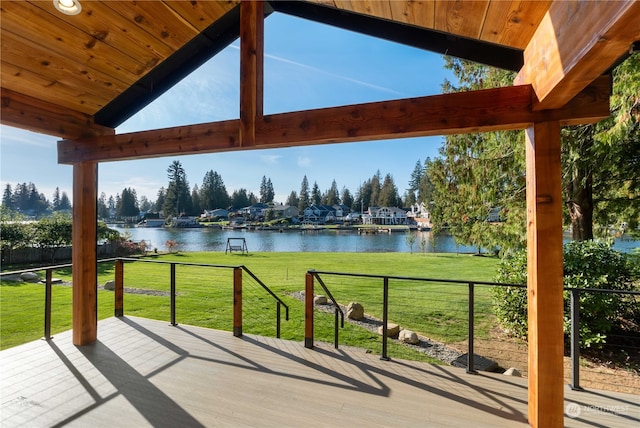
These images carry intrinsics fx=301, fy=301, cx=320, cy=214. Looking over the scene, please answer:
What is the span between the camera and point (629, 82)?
8.47 ft

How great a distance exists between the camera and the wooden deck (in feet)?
6.45

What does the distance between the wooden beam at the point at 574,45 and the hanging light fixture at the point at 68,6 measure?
2.67 metres

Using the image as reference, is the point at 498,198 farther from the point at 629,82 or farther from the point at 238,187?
the point at 238,187

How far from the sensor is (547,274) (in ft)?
5.63

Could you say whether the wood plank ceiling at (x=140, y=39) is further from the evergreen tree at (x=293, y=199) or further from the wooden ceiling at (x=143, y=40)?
the evergreen tree at (x=293, y=199)

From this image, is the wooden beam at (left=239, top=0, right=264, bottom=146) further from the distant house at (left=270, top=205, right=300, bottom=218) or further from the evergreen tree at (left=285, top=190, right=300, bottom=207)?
the evergreen tree at (left=285, top=190, right=300, bottom=207)

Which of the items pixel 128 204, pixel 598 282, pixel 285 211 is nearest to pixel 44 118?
pixel 598 282

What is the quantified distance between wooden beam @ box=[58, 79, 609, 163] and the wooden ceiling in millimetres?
427

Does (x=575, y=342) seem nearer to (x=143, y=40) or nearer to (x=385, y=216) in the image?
(x=143, y=40)

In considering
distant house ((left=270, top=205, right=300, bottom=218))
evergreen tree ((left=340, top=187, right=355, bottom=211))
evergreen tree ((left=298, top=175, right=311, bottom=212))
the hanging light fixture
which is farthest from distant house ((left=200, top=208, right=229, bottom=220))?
the hanging light fixture

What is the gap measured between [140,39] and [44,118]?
1190mm

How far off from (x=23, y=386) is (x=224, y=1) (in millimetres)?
3423

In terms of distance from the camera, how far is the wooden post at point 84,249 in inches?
118

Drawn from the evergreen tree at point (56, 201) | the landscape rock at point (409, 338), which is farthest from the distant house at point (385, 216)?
the landscape rock at point (409, 338)
